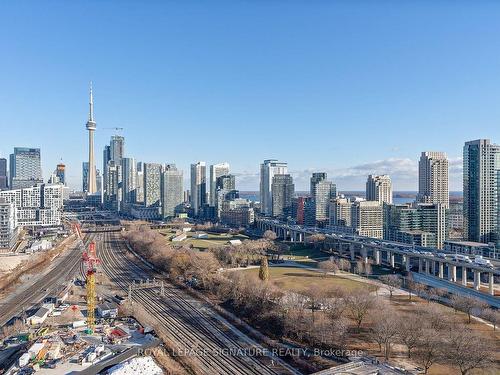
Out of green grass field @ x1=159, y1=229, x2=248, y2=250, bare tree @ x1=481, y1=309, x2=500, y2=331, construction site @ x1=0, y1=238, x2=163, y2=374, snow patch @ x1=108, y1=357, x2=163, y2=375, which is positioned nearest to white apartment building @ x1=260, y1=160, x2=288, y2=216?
green grass field @ x1=159, y1=229, x2=248, y2=250

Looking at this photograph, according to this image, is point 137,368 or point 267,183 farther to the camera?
point 267,183

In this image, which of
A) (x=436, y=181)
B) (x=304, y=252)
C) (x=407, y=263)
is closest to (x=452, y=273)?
(x=407, y=263)

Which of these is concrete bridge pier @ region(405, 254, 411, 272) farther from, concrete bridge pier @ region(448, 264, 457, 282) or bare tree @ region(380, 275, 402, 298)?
bare tree @ region(380, 275, 402, 298)

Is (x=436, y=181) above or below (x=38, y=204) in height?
above

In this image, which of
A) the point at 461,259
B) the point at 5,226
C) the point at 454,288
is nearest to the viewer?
the point at 454,288

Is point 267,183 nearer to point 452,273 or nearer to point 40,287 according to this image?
point 452,273

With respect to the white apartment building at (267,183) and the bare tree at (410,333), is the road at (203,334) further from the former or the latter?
the white apartment building at (267,183)
